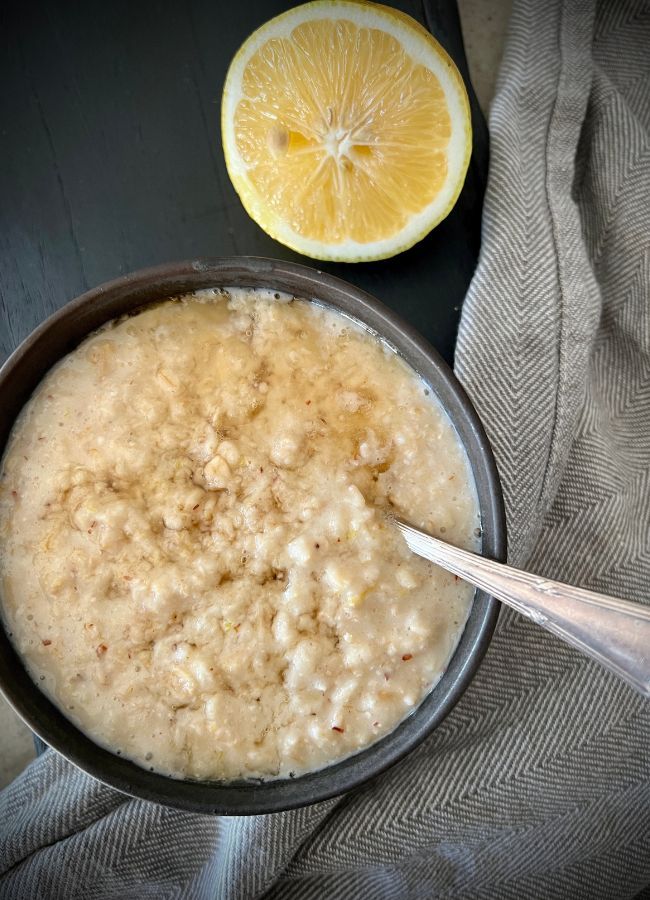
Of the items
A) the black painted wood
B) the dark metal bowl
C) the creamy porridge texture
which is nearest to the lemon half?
the black painted wood

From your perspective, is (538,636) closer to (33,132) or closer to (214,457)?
(214,457)

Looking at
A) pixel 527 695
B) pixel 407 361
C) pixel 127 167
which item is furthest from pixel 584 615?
pixel 127 167

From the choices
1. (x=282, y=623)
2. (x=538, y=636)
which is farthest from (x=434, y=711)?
(x=538, y=636)

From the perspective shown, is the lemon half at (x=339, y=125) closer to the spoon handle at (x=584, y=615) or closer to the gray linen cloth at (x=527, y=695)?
the gray linen cloth at (x=527, y=695)

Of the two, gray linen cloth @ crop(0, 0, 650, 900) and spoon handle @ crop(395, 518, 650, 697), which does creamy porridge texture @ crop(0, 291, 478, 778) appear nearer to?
spoon handle @ crop(395, 518, 650, 697)

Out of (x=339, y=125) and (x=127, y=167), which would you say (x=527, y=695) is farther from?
(x=127, y=167)

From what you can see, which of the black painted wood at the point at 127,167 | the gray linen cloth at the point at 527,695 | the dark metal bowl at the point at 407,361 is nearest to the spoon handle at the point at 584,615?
the dark metal bowl at the point at 407,361
